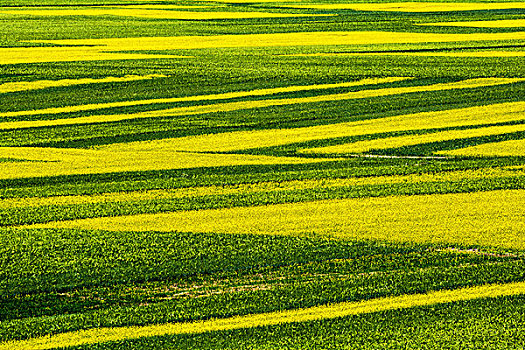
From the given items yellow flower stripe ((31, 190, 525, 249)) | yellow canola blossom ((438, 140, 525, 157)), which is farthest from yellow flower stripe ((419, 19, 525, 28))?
yellow flower stripe ((31, 190, 525, 249))

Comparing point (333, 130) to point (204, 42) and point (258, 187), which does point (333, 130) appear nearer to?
point (258, 187)

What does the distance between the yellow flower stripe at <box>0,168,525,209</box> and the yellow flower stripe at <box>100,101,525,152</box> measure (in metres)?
3.82

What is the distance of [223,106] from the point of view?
91.6 feet

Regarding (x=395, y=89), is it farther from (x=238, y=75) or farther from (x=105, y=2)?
(x=105, y=2)

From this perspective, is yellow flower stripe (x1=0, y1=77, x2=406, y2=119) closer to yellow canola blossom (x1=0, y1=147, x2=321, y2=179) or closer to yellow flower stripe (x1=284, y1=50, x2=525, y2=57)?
yellow canola blossom (x1=0, y1=147, x2=321, y2=179)

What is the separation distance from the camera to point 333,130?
24.8 metres

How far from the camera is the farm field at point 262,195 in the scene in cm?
1280

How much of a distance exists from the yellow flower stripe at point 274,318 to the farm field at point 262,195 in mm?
36

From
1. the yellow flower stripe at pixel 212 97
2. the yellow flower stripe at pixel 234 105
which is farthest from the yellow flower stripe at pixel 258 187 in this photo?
the yellow flower stripe at pixel 212 97

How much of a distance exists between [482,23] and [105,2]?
76.8 ft

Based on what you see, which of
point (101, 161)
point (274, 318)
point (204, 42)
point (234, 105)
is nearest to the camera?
point (274, 318)

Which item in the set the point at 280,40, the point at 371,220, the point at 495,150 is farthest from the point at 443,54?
the point at 371,220

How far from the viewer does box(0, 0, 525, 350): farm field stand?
1280cm

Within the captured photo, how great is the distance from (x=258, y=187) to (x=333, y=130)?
608 centimetres
